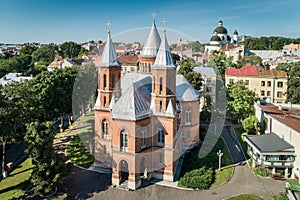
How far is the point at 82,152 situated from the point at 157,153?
1048 cm

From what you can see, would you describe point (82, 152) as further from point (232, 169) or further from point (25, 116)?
point (232, 169)

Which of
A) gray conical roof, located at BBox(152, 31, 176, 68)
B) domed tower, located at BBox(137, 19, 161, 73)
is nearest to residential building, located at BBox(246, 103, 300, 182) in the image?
gray conical roof, located at BBox(152, 31, 176, 68)

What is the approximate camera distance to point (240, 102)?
4062 cm

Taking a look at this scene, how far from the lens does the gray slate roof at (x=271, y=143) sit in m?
28.1

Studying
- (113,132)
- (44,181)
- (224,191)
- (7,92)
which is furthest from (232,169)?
(7,92)

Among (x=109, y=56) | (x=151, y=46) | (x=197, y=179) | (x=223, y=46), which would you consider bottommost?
(x=197, y=179)

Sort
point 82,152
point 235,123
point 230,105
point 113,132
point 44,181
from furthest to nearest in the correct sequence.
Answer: point 235,123, point 230,105, point 82,152, point 113,132, point 44,181

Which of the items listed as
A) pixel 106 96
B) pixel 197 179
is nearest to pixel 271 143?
pixel 197 179

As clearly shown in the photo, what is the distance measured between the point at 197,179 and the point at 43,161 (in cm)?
1342

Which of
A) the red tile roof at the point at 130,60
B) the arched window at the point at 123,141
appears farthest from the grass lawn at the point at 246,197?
the red tile roof at the point at 130,60

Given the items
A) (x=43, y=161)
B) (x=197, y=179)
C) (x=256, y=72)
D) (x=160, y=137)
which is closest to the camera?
(x=43, y=161)

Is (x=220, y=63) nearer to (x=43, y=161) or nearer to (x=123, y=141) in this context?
(x=123, y=141)

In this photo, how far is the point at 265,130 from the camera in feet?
120

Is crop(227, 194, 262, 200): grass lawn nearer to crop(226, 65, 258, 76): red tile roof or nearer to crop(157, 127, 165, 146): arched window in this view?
crop(157, 127, 165, 146): arched window
